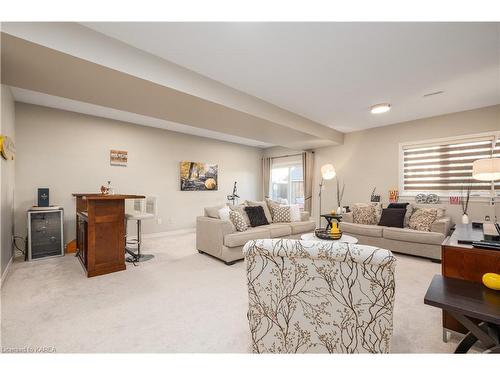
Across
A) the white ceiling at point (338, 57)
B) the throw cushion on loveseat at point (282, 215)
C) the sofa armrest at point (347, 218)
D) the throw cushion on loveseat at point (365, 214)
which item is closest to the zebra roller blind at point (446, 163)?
the white ceiling at point (338, 57)

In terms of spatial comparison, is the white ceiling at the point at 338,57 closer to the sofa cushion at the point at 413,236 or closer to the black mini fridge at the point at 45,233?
the sofa cushion at the point at 413,236

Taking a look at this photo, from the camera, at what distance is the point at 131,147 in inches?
199

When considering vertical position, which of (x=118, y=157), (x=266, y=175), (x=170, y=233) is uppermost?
(x=118, y=157)

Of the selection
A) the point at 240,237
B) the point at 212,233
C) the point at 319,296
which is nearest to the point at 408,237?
the point at 240,237

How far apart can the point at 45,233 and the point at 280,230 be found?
150 inches

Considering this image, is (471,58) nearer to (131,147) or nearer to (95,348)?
(95,348)

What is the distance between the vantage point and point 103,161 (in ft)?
15.3

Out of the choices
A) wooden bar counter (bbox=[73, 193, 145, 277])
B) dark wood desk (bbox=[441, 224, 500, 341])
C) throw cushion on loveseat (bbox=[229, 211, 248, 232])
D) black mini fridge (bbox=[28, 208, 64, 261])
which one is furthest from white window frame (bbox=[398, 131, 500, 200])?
black mini fridge (bbox=[28, 208, 64, 261])

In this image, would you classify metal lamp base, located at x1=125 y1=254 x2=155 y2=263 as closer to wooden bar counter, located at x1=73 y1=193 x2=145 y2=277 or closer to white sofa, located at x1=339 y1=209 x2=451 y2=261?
wooden bar counter, located at x1=73 y1=193 x2=145 y2=277

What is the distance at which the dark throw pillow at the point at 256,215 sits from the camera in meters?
4.23

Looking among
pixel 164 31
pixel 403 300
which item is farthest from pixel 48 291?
pixel 403 300

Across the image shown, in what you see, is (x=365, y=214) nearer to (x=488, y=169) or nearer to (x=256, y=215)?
(x=488, y=169)

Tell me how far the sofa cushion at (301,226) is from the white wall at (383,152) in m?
1.45
